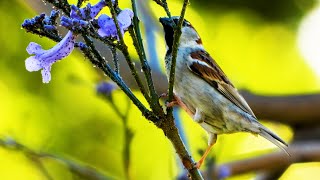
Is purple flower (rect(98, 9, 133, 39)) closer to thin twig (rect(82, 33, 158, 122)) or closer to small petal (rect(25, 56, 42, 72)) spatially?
thin twig (rect(82, 33, 158, 122))

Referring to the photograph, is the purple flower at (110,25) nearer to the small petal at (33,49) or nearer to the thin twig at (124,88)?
the thin twig at (124,88)

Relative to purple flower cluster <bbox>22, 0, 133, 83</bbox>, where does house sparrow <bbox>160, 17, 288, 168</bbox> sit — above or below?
below

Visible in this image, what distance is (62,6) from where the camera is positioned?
5.79 ft

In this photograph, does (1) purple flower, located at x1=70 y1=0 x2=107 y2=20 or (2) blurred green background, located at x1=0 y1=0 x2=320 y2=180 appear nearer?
(1) purple flower, located at x1=70 y1=0 x2=107 y2=20

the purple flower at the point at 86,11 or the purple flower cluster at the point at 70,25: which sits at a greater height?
the purple flower at the point at 86,11

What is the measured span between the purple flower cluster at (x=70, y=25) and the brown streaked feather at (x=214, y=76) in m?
1.50

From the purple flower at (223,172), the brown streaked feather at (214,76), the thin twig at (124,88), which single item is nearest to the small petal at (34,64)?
the thin twig at (124,88)

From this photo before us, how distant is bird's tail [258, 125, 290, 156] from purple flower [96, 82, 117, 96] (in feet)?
2.32

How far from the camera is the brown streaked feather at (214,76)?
3344 millimetres

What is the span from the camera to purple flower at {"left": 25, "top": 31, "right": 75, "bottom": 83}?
1807mm

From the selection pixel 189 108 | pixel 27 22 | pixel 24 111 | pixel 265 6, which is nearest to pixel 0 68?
pixel 24 111

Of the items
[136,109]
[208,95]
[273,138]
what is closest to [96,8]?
[273,138]

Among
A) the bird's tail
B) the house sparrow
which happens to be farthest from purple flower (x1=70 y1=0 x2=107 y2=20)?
the bird's tail

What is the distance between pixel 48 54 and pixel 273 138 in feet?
4.29
